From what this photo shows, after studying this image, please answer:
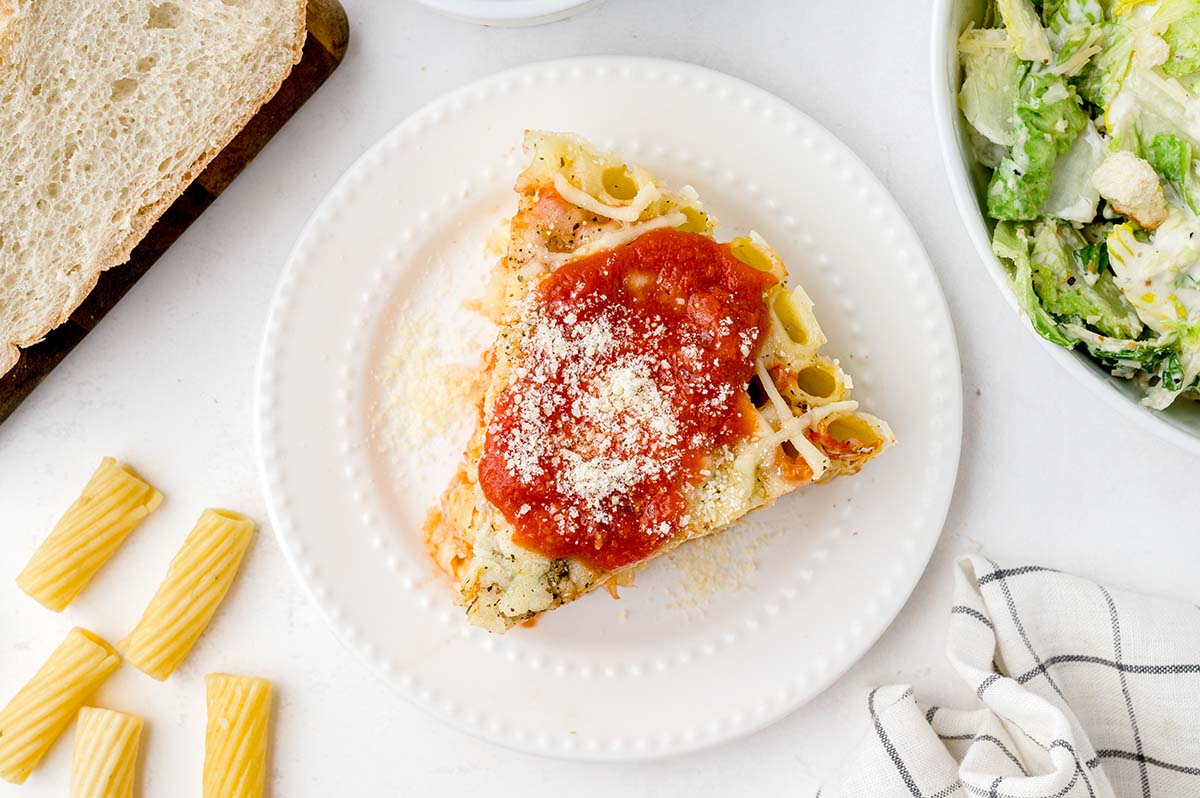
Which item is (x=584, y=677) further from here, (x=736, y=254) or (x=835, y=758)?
(x=736, y=254)

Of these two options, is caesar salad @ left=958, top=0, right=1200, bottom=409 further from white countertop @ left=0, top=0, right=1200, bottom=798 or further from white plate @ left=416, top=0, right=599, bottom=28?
white plate @ left=416, top=0, right=599, bottom=28

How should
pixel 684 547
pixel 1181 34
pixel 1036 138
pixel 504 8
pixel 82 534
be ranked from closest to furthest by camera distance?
pixel 1181 34 < pixel 1036 138 < pixel 504 8 < pixel 684 547 < pixel 82 534

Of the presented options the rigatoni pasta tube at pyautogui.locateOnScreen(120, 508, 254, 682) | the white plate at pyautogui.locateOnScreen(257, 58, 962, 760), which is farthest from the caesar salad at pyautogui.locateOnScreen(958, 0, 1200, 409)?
the rigatoni pasta tube at pyautogui.locateOnScreen(120, 508, 254, 682)

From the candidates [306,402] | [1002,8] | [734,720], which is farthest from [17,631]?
[1002,8]

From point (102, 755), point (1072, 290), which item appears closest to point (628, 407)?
point (1072, 290)

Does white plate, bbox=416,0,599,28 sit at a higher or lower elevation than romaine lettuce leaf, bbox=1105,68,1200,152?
lower

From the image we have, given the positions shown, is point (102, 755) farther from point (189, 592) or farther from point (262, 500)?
point (262, 500)
